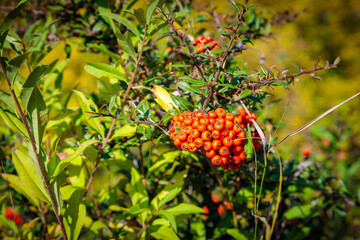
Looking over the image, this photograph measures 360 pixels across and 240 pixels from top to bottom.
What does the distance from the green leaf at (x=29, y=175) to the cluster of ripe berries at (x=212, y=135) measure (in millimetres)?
422

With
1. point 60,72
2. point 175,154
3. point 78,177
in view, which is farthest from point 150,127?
point 60,72

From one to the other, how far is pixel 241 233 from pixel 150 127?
64 centimetres

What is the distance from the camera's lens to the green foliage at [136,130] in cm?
76

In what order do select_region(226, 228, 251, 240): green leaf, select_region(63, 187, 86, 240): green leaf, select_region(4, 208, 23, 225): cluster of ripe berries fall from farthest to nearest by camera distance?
select_region(4, 208, 23, 225): cluster of ripe berries < select_region(226, 228, 251, 240): green leaf < select_region(63, 187, 86, 240): green leaf

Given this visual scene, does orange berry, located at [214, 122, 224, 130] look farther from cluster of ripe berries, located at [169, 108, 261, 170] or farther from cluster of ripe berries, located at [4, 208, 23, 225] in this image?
cluster of ripe berries, located at [4, 208, 23, 225]

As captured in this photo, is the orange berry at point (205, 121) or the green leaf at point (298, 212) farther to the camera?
the green leaf at point (298, 212)

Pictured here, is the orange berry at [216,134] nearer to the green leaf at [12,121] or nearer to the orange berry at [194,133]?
the orange berry at [194,133]

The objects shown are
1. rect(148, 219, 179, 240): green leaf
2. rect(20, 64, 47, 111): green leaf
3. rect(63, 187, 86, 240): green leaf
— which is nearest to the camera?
rect(20, 64, 47, 111): green leaf

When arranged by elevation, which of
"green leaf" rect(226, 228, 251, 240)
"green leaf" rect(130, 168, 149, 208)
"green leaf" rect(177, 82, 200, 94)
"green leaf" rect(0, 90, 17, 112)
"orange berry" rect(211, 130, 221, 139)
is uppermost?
"green leaf" rect(177, 82, 200, 94)

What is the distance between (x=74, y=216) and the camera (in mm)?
814

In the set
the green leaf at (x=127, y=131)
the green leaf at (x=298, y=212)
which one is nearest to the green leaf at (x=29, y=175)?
the green leaf at (x=127, y=131)

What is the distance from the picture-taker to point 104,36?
4.50ft

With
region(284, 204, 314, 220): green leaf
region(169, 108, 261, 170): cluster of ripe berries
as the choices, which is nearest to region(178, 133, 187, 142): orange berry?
region(169, 108, 261, 170): cluster of ripe berries

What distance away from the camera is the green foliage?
2.48 feet
